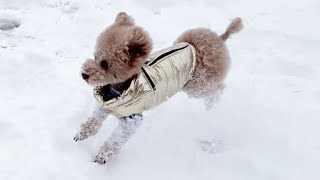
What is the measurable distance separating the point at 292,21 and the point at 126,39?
2.66m

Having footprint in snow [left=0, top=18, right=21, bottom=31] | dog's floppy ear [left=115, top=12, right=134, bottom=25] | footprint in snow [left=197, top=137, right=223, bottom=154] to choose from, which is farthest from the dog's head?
footprint in snow [left=0, top=18, right=21, bottom=31]

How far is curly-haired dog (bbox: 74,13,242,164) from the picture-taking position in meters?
2.52

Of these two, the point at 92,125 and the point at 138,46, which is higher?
the point at 138,46

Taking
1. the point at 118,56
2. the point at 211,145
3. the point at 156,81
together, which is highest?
the point at 118,56

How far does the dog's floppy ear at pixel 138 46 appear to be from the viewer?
8.13 ft

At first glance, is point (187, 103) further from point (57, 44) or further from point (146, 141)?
point (57, 44)

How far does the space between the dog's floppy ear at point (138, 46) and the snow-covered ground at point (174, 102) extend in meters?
0.79

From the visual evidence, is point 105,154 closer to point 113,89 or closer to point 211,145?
point 113,89

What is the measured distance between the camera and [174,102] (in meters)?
3.60

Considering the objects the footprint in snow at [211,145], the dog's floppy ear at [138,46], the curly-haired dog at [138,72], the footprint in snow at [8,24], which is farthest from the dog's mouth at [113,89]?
the footprint in snow at [8,24]

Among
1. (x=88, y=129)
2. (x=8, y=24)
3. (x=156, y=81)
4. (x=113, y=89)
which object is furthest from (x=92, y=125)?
(x=8, y=24)

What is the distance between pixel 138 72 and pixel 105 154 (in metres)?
0.60

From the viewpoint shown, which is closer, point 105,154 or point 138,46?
point 138,46

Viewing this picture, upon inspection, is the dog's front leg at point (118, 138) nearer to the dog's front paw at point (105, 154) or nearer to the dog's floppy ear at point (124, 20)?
the dog's front paw at point (105, 154)
